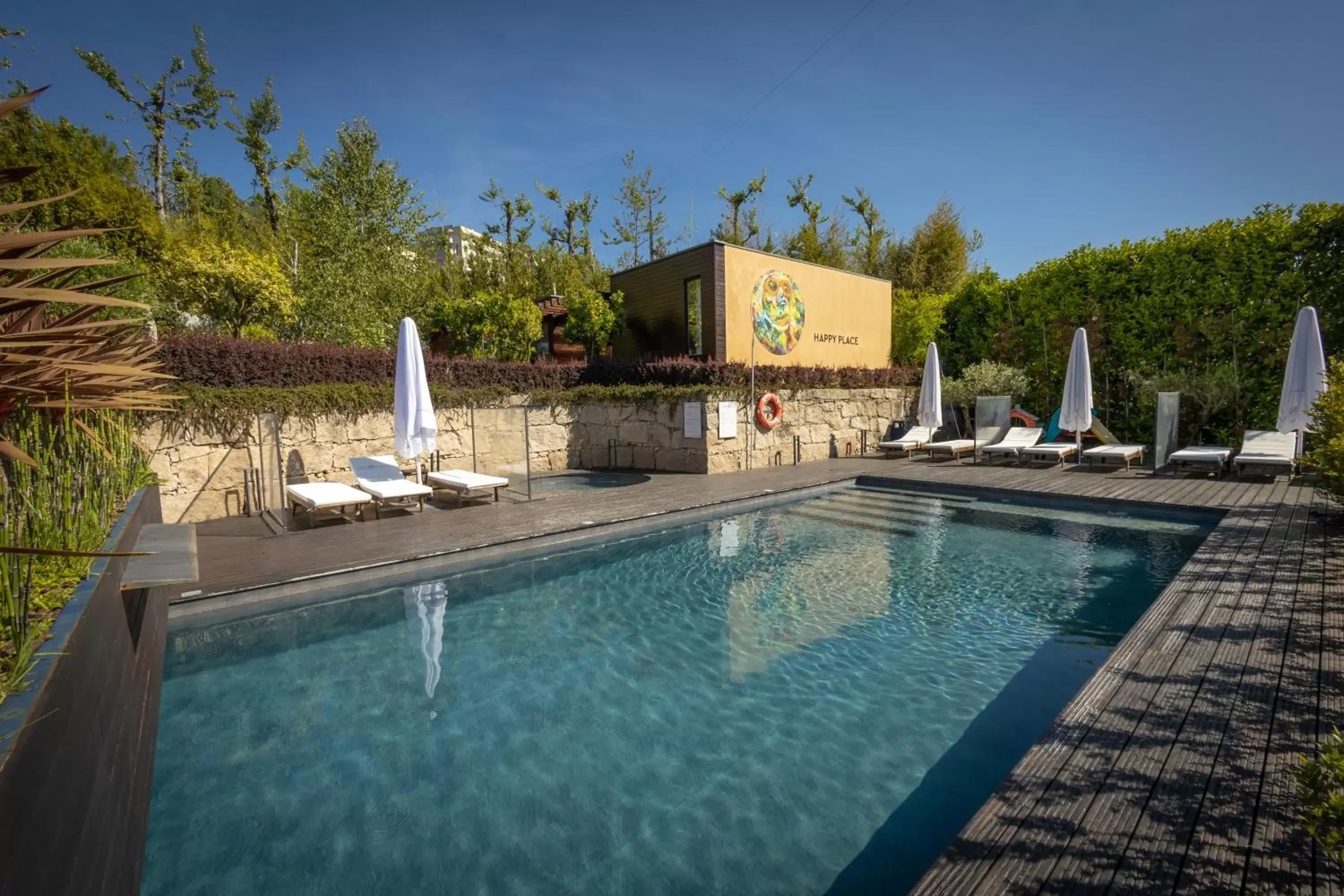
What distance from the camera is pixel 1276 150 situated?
1067 centimetres

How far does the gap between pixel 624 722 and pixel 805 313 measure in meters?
13.3

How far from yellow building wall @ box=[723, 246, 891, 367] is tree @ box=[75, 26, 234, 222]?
21.3m

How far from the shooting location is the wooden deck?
2.09 m

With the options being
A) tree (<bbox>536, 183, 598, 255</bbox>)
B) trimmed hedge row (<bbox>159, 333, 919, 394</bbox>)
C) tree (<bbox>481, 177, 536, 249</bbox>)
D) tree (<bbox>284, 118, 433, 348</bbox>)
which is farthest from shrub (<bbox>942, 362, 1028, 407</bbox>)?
tree (<bbox>481, 177, 536, 249</bbox>)

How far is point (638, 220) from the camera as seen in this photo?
30734 mm

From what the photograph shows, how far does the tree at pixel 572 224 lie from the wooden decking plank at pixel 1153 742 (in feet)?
96.1

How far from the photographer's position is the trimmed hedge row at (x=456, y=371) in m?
9.19

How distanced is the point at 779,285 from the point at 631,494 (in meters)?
7.54

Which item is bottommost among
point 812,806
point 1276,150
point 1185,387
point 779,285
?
point 812,806

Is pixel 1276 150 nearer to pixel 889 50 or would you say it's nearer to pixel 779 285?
pixel 889 50

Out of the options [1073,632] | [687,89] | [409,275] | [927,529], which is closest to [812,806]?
[1073,632]

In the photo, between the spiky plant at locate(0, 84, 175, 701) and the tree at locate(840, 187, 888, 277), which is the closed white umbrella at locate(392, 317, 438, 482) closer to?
the spiky plant at locate(0, 84, 175, 701)

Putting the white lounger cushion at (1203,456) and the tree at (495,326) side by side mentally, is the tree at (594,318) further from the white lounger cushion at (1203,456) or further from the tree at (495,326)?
the white lounger cushion at (1203,456)

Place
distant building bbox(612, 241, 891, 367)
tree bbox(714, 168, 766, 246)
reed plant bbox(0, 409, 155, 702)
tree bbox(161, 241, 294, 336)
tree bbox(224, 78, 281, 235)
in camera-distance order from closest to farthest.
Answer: reed plant bbox(0, 409, 155, 702), tree bbox(161, 241, 294, 336), distant building bbox(612, 241, 891, 367), tree bbox(224, 78, 281, 235), tree bbox(714, 168, 766, 246)
